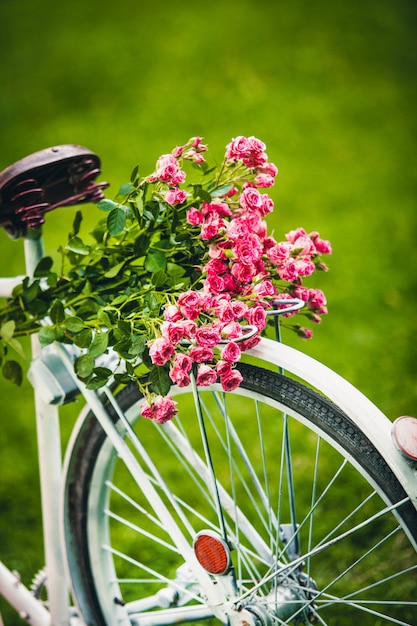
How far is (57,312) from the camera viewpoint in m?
1.49

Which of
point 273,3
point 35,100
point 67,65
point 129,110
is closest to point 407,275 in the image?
point 129,110

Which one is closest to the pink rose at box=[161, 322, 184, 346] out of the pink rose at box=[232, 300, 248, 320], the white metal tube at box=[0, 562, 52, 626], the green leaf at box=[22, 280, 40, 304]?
the pink rose at box=[232, 300, 248, 320]

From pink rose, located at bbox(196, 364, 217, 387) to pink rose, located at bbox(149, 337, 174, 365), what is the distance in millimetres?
61

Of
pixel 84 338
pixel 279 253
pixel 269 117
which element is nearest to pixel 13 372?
pixel 84 338

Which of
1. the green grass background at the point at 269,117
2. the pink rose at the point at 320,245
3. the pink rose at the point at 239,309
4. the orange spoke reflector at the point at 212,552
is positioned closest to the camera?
the pink rose at the point at 239,309

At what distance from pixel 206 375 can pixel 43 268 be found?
0.52m

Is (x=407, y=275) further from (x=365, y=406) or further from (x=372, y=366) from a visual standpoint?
(x=365, y=406)

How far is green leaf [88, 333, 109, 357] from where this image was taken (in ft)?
4.53

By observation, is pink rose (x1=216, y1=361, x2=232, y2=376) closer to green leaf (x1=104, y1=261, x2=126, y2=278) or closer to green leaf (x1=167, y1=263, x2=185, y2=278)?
green leaf (x1=167, y1=263, x2=185, y2=278)

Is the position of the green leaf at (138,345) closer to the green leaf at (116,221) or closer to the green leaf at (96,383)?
the green leaf at (96,383)

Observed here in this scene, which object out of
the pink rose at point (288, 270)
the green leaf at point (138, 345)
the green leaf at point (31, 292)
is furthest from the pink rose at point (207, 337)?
the green leaf at point (31, 292)

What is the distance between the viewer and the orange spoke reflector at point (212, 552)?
1.41m

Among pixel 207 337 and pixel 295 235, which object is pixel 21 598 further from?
pixel 295 235

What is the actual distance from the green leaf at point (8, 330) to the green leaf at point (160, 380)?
393 millimetres
